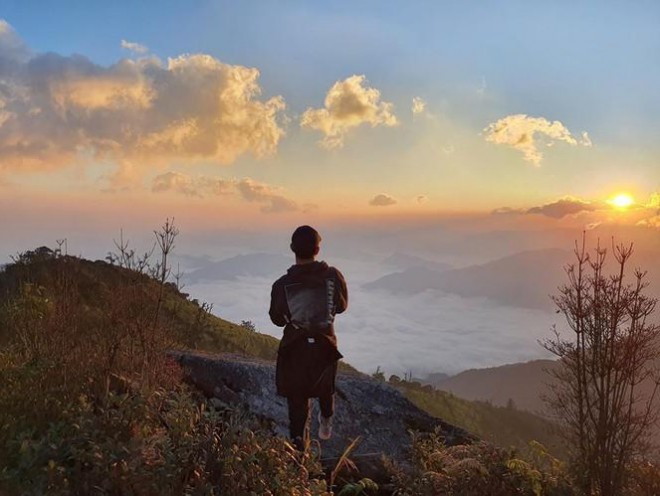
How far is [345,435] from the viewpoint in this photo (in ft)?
30.3

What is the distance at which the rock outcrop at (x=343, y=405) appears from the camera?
889 cm

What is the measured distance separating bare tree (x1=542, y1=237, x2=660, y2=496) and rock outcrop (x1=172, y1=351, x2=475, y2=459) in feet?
8.43

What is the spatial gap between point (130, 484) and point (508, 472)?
4.27 m

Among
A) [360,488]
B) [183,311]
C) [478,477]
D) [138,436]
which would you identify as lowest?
[360,488]

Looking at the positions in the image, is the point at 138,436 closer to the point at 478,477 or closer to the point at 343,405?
the point at 478,477

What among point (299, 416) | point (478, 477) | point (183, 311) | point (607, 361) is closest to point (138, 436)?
point (299, 416)

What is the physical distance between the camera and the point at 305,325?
613 centimetres

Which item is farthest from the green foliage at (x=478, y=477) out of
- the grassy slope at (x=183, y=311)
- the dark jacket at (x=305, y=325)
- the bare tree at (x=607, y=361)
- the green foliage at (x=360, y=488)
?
the grassy slope at (x=183, y=311)

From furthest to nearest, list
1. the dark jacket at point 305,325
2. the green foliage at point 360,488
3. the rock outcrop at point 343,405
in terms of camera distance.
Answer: the rock outcrop at point 343,405 → the dark jacket at point 305,325 → the green foliage at point 360,488

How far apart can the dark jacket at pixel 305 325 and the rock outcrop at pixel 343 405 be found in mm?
2464

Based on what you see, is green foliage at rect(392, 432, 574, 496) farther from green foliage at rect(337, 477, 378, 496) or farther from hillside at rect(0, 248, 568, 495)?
green foliage at rect(337, 477, 378, 496)

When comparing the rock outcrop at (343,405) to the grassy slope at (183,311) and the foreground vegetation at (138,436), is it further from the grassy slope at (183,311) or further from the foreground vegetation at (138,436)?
the grassy slope at (183,311)

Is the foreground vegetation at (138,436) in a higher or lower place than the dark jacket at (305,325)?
lower

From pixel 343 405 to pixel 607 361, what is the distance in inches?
169
